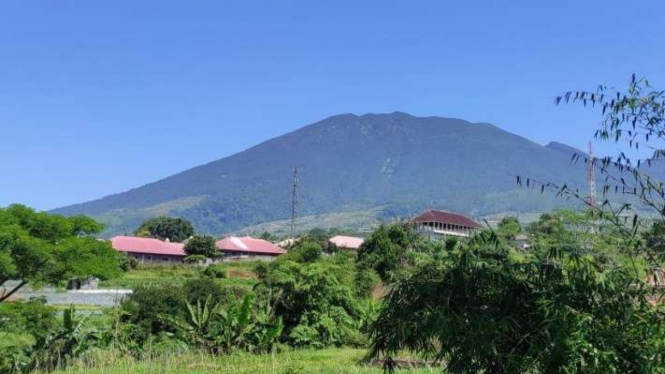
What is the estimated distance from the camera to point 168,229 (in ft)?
324

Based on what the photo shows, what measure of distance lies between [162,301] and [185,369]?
207 inches

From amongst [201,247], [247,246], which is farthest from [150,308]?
[247,246]

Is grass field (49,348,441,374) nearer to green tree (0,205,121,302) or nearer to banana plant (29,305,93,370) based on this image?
banana plant (29,305,93,370)

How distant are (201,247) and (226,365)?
5754 cm

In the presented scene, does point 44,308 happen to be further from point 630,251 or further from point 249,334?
point 630,251

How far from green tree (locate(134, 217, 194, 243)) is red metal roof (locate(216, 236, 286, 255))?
1492 centimetres

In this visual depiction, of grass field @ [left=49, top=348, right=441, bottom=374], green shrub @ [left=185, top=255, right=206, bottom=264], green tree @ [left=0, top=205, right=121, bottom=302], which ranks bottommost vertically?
green shrub @ [left=185, top=255, right=206, bottom=264]

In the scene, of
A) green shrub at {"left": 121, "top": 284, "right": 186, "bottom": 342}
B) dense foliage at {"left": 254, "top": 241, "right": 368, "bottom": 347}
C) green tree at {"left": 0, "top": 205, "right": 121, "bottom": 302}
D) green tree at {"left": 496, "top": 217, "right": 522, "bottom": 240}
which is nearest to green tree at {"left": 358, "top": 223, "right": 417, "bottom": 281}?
dense foliage at {"left": 254, "top": 241, "right": 368, "bottom": 347}

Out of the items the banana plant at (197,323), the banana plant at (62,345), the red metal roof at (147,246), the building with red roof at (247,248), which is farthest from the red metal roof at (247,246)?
the banana plant at (62,345)

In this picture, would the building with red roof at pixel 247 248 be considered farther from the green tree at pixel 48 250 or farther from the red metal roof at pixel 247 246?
the green tree at pixel 48 250

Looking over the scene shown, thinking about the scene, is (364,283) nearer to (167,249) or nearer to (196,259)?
(196,259)

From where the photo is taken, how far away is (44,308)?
11914mm

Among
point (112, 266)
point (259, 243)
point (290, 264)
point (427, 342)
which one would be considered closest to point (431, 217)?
point (259, 243)

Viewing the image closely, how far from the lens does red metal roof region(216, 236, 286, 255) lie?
82.4 m
